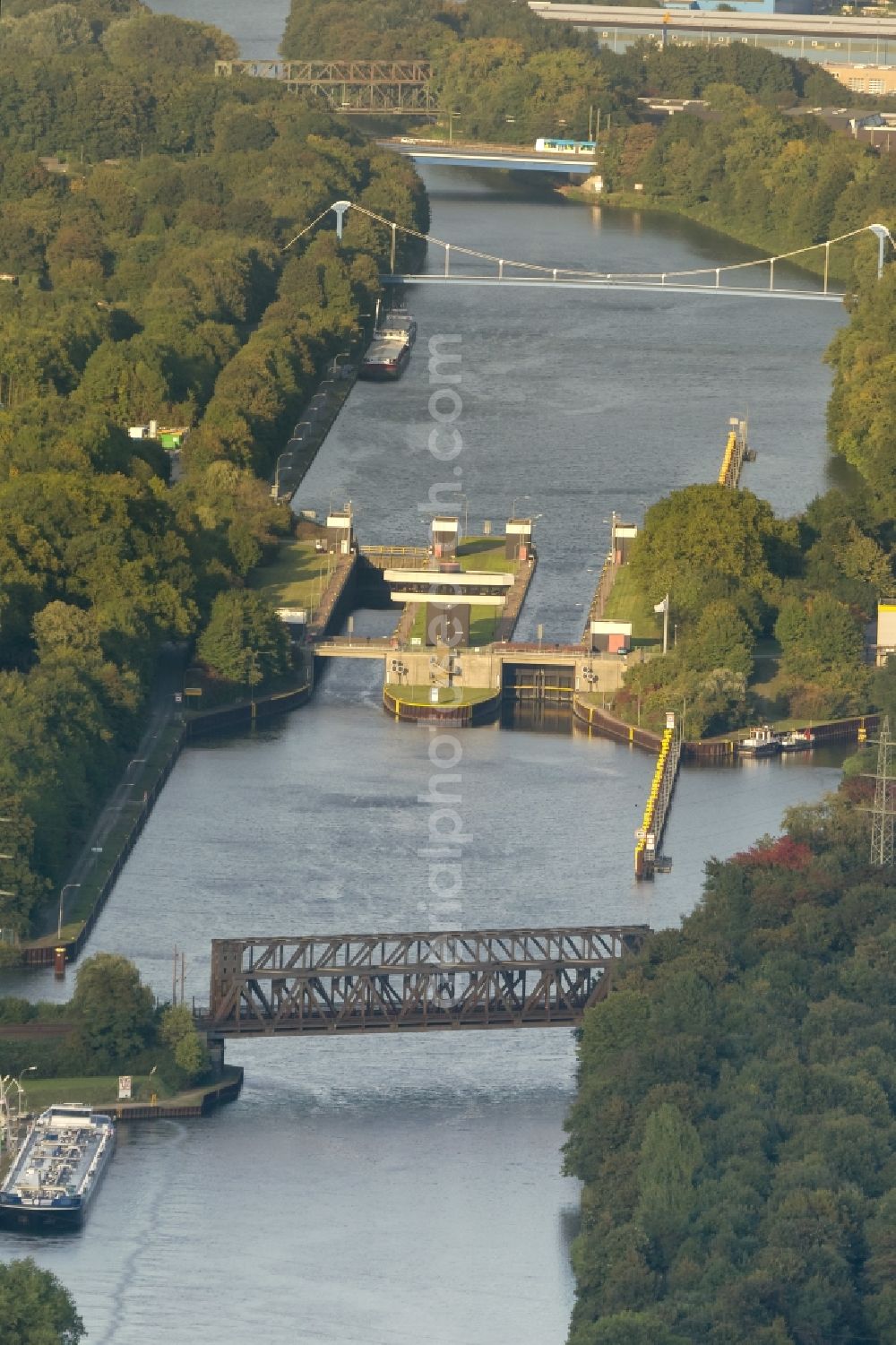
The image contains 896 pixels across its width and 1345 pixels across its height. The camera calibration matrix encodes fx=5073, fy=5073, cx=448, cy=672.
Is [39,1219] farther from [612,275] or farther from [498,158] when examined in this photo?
[498,158]

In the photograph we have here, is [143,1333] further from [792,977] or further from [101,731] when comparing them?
[101,731]

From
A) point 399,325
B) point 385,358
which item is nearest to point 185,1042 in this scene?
point 385,358

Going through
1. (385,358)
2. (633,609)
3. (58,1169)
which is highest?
(633,609)

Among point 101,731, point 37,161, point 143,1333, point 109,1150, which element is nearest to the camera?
point 143,1333

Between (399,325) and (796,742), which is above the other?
(796,742)

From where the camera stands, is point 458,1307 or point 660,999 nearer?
point 458,1307

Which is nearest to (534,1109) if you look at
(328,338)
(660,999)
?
(660,999)


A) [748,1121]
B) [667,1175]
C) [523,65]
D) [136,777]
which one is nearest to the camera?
[667,1175]
